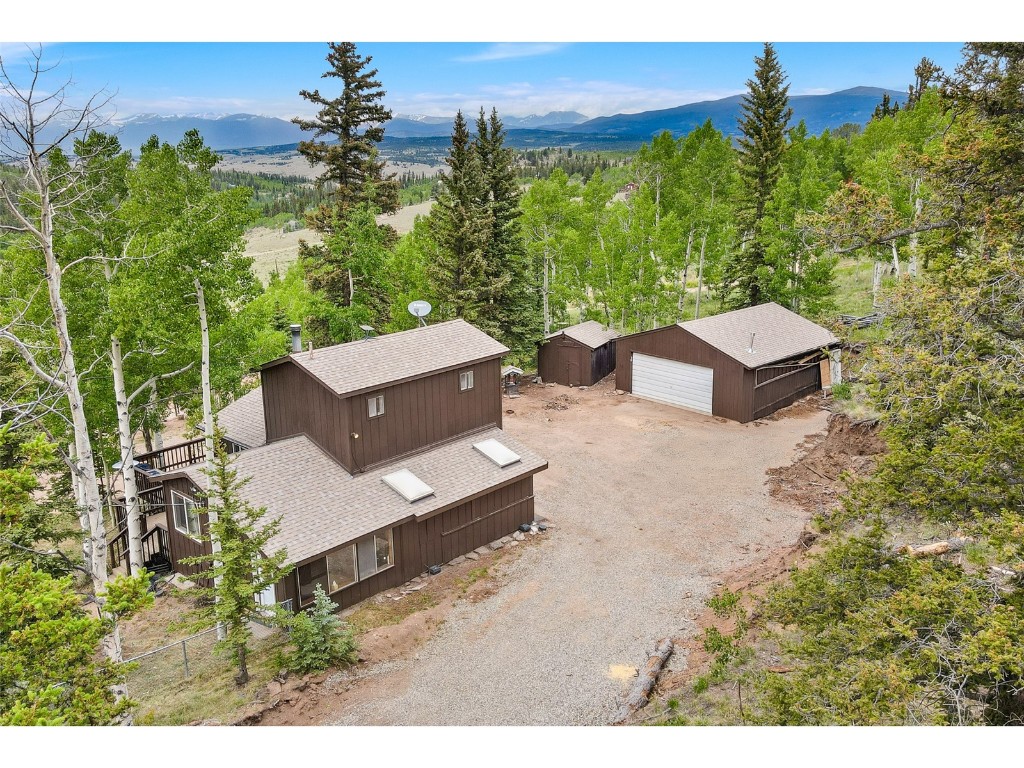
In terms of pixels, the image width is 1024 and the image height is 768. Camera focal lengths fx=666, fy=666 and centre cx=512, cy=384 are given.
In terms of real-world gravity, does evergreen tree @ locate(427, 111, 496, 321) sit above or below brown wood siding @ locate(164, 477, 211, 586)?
above

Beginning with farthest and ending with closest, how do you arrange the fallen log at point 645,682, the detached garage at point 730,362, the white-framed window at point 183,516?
the detached garage at point 730,362 → the white-framed window at point 183,516 → the fallen log at point 645,682

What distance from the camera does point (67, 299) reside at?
49.7ft

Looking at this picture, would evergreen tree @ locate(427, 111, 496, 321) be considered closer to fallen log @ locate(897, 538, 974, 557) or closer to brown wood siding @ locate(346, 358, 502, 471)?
brown wood siding @ locate(346, 358, 502, 471)

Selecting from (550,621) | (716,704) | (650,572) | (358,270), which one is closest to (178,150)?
(358,270)

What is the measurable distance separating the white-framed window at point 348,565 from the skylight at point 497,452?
3.49 metres

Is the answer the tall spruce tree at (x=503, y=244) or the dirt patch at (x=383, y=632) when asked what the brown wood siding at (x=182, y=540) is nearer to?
the dirt patch at (x=383, y=632)

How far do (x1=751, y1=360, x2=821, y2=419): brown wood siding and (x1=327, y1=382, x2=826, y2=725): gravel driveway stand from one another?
2.92 ft

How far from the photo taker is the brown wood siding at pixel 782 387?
85.6 feet

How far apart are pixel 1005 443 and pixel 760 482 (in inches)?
532

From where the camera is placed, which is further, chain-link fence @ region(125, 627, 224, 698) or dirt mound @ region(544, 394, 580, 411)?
dirt mound @ region(544, 394, 580, 411)

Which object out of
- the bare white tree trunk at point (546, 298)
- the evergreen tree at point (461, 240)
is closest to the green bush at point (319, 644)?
the evergreen tree at point (461, 240)

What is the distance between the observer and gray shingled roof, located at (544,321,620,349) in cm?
3164

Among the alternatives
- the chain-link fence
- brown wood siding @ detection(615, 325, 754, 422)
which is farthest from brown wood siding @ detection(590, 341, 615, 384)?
the chain-link fence

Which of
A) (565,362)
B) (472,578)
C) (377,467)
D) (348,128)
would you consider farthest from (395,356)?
(348,128)
